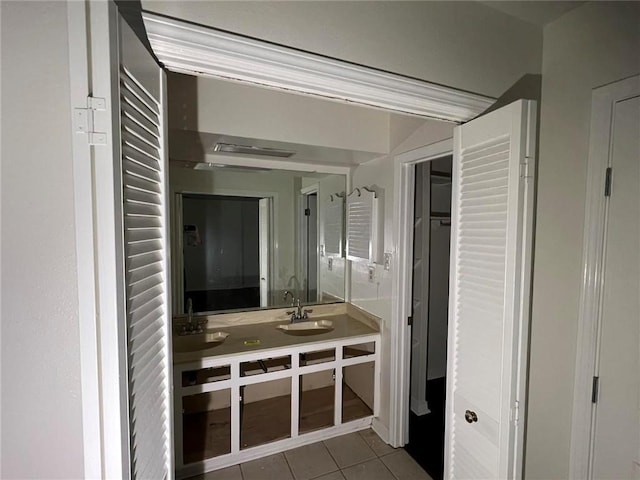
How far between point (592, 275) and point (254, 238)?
2.19m

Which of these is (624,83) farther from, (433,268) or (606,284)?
(433,268)

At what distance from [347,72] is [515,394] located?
1201 mm

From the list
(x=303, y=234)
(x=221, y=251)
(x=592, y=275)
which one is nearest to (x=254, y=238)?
(x=221, y=251)

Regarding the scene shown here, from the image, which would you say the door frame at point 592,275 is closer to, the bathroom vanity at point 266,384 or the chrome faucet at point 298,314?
the bathroom vanity at point 266,384

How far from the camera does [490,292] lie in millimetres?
1153

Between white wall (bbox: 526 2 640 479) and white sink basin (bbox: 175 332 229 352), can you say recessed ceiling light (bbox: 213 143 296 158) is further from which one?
white wall (bbox: 526 2 640 479)

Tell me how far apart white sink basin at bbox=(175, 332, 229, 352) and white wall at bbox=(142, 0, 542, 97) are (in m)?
1.92

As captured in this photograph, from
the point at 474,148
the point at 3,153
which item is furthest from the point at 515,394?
the point at 3,153

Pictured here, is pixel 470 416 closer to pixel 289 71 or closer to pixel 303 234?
pixel 289 71

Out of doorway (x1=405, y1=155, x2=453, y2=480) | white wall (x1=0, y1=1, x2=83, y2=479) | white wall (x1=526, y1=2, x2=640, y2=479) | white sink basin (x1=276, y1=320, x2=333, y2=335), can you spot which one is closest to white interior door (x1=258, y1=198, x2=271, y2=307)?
white sink basin (x1=276, y1=320, x2=333, y2=335)

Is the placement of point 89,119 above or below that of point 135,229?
above

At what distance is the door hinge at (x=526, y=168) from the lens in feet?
3.37

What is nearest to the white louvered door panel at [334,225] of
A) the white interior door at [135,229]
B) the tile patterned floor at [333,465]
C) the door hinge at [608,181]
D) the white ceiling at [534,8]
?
the tile patterned floor at [333,465]

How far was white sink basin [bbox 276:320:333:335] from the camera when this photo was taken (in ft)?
8.49
